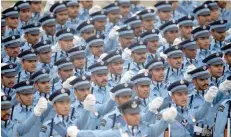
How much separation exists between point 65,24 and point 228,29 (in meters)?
2.69

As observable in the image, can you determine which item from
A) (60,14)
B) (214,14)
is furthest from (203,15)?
(60,14)

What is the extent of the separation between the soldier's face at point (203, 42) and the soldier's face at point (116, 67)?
1381mm

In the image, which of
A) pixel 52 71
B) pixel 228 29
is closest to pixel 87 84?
pixel 52 71

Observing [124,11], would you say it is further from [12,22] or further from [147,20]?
[12,22]

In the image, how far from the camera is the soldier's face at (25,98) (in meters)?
6.75

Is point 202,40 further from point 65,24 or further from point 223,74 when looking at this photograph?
point 65,24

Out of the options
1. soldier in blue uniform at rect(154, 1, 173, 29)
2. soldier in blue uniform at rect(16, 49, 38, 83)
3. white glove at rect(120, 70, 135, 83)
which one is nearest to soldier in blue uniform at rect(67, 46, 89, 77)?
soldier in blue uniform at rect(16, 49, 38, 83)

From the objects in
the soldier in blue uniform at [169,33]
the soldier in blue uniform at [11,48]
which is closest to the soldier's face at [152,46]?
the soldier in blue uniform at [169,33]

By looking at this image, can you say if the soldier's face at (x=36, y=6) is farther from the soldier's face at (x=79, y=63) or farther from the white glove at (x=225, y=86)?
the white glove at (x=225, y=86)

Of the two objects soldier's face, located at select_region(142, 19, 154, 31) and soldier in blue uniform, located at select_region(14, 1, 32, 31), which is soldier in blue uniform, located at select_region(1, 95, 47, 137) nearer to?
soldier in blue uniform, located at select_region(14, 1, 32, 31)

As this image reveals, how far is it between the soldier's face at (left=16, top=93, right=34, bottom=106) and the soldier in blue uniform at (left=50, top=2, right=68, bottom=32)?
6.89 feet

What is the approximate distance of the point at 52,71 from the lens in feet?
24.4

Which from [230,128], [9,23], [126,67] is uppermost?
[9,23]

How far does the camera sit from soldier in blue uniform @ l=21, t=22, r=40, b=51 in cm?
812
